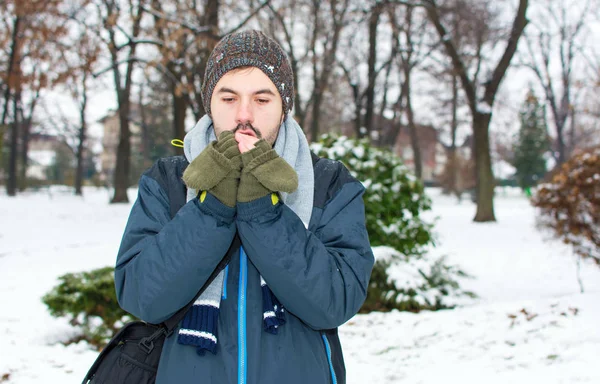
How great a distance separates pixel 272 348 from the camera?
140 cm

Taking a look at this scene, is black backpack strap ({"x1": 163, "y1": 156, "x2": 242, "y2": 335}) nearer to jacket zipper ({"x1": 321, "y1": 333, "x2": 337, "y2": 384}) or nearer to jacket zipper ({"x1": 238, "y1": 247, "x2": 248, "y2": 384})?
jacket zipper ({"x1": 238, "y1": 247, "x2": 248, "y2": 384})

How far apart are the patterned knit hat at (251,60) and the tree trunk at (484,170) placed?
49.6ft

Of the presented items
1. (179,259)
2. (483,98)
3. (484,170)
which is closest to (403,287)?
(179,259)

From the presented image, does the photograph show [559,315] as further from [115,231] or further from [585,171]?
[115,231]

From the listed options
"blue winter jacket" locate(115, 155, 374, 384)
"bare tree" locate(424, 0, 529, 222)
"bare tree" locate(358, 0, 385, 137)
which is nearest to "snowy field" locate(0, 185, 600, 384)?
"blue winter jacket" locate(115, 155, 374, 384)

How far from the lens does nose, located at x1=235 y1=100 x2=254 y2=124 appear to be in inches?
60.8

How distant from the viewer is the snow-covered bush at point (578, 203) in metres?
6.24

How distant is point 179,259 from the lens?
4.25ft

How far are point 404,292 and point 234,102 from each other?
493cm

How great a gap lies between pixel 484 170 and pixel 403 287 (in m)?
11.3

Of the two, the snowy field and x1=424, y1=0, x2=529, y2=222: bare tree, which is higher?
x1=424, y1=0, x2=529, y2=222: bare tree

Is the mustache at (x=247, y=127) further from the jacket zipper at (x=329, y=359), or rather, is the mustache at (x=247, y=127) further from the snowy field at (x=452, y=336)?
the snowy field at (x=452, y=336)

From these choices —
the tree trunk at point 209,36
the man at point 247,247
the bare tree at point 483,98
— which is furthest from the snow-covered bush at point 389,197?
the bare tree at point 483,98

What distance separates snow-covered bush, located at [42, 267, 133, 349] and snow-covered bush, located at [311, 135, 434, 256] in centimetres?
314
